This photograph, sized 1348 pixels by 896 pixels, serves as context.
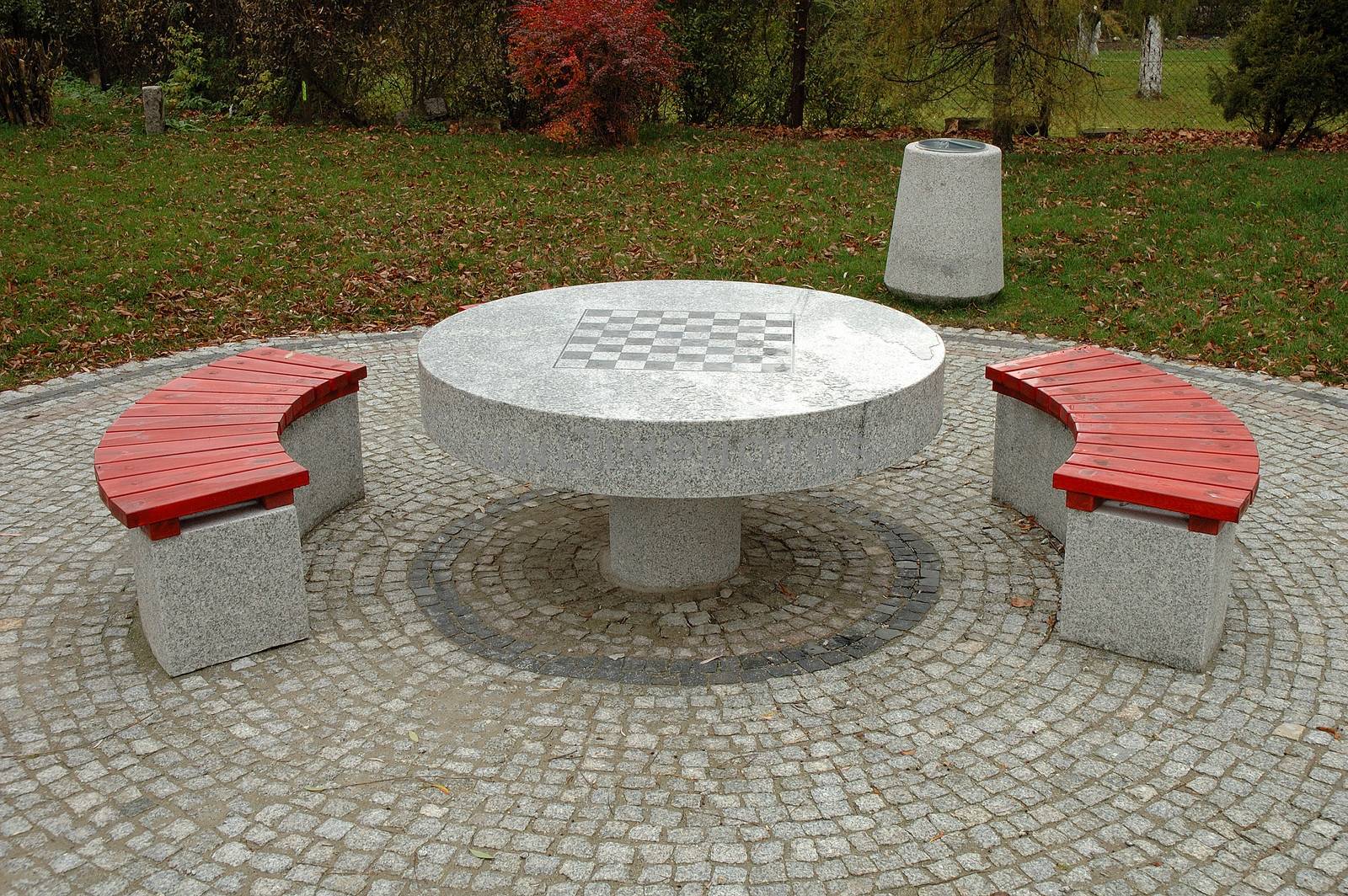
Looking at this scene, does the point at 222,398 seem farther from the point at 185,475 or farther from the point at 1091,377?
the point at 1091,377

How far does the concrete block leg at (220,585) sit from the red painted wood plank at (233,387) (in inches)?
44.4

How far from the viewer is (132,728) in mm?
4680

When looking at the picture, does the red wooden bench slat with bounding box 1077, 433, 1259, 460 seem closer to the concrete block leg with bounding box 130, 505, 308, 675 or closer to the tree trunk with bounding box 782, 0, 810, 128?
the concrete block leg with bounding box 130, 505, 308, 675

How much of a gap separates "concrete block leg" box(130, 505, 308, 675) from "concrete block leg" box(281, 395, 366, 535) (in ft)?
3.42

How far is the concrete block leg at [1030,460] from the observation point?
20.7 ft

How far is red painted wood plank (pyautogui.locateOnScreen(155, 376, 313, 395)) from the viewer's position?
6.14 m

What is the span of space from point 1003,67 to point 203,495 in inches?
486

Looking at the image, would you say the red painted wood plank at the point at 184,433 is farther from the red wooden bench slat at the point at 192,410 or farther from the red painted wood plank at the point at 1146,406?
the red painted wood plank at the point at 1146,406

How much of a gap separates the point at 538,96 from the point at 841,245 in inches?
221

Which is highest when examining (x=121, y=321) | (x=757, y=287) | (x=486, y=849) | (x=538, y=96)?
(x=538, y=96)

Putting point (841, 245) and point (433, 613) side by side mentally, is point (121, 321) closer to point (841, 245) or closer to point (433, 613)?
point (433, 613)

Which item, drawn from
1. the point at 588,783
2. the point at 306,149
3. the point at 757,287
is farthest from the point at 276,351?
the point at 306,149

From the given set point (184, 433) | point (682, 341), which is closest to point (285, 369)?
point (184, 433)

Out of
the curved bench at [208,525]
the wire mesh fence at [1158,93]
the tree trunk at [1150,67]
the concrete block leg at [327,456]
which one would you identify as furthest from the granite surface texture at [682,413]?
the tree trunk at [1150,67]
